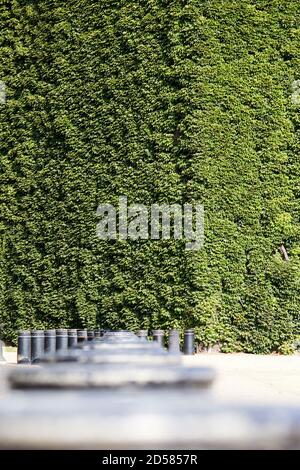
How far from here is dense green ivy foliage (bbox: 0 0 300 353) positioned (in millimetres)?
16062

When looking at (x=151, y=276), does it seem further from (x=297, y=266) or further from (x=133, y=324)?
(x=297, y=266)

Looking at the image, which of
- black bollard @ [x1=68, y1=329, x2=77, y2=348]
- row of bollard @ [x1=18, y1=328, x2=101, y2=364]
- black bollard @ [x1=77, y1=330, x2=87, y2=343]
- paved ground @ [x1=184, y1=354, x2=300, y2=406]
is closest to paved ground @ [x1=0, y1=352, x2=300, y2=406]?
paved ground @ [x1=184, y1=354, x2=300, y2=406]

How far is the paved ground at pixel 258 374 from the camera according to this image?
26.1ft

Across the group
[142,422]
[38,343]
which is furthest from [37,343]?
[142,422]

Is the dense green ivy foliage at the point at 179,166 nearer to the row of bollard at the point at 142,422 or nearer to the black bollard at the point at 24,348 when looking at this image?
the black bollard at the point at 24,348

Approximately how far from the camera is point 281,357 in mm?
15242

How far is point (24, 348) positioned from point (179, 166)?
5870mm

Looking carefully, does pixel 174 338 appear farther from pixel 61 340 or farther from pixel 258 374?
pixel 258 374

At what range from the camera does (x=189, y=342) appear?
49.3 ft

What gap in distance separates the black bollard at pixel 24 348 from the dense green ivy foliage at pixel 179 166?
396cm

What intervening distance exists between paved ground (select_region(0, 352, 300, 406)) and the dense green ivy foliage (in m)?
1.05

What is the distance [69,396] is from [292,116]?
16262 mm

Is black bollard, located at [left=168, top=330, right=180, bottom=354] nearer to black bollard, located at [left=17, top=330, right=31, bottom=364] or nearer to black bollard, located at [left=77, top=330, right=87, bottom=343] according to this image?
black bollard, located at [left=77, top=330, right=87, bottom=343]

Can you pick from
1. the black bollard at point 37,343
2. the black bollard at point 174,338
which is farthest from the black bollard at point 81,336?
the black bollard at point 174,338
